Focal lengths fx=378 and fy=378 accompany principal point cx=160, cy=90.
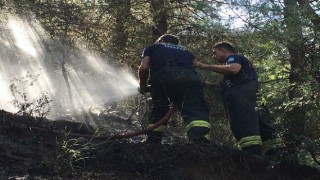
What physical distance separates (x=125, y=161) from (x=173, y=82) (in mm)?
1652

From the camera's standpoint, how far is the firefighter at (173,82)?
5.01 m

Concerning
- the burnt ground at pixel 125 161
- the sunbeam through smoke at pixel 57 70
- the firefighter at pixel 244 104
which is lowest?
the burnt ground at pixel 125 161

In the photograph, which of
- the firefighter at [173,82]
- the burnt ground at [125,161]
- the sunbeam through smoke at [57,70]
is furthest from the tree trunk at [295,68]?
the sunbeam through smoke at [57,70]

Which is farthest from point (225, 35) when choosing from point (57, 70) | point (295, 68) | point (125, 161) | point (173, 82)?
point (57, 70)

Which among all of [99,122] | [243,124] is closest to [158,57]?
[243,124]

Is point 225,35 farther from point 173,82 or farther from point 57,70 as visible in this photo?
point 57,70

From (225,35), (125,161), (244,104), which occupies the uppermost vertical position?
(225,35)

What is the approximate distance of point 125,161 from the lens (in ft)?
12.1

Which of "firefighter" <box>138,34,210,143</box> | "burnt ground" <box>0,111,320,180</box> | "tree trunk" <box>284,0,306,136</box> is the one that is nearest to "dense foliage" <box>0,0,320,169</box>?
"tree trunk" <box>284,0,306,136</box>

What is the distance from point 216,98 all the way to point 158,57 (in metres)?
1.69

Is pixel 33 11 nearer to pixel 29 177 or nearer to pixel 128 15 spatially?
pixel 128 15

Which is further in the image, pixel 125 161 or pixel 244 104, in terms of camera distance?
pixel 244 104

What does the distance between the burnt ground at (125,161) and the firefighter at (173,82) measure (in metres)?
0.93

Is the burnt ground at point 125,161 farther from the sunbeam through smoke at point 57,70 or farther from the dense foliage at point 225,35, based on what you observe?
the sunbeam through smoke at point 57,70
